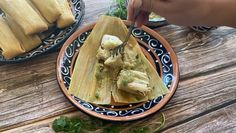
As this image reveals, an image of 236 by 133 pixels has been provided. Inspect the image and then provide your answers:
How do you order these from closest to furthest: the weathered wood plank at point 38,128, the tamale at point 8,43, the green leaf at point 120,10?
the weathered wood plank at point 38,128, the tamale at point 8,43, the green leaf at point 120,10

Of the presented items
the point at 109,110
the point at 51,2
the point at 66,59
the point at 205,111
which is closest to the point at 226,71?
the point at 205,111

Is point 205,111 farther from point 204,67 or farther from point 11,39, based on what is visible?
point 11,39

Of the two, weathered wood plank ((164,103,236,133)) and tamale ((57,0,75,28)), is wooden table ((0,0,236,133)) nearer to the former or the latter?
weathered wood plank ((164,103,236,133))

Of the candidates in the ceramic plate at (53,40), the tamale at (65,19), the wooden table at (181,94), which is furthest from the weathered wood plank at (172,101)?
the tamale at (65,19)

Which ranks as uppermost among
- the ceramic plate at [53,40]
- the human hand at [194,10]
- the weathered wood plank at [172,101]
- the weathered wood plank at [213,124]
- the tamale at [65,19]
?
the human hand at [194,10]

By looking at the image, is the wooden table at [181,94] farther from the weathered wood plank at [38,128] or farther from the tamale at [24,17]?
the tamale at [24,17]

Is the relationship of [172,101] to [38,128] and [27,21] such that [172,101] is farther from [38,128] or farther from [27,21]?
[27,21]

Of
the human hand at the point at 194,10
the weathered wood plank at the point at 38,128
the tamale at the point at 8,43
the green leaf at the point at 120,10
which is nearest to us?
the human hand at the point at 194,10
